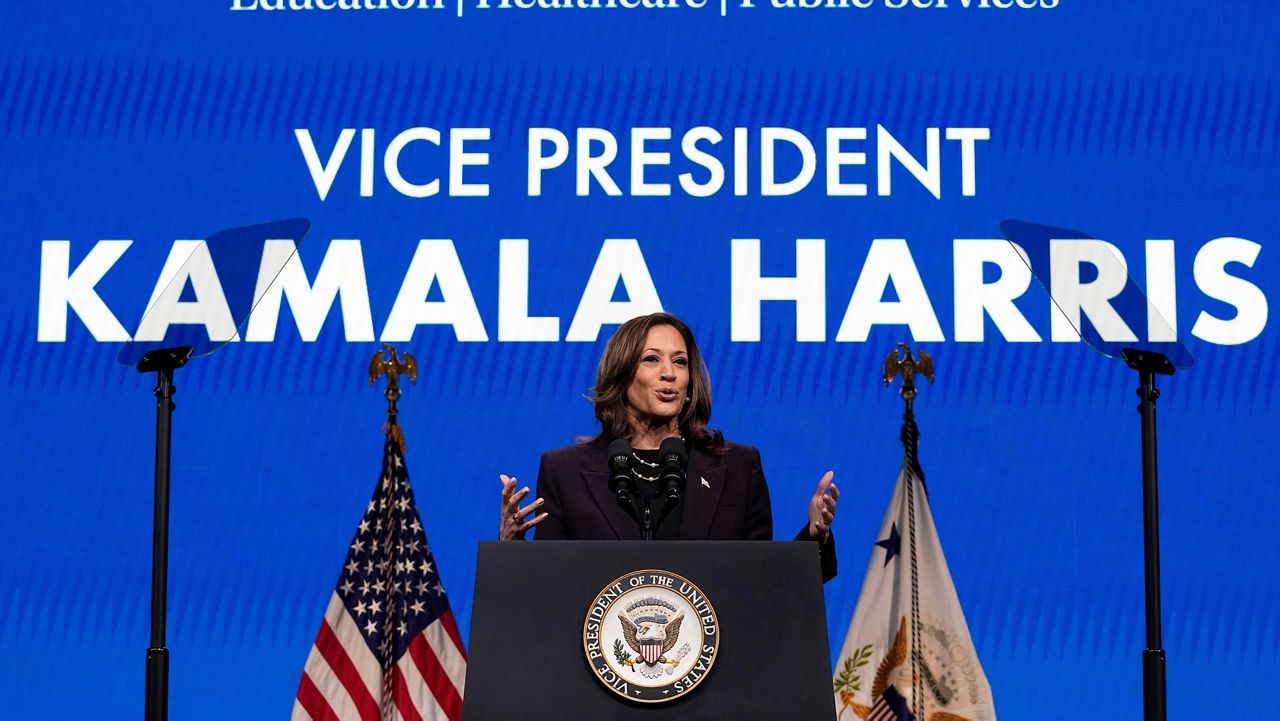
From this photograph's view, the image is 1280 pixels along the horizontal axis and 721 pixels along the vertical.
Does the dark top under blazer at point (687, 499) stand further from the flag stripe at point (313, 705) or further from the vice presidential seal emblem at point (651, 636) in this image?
the flag stripe at point (313, 705)

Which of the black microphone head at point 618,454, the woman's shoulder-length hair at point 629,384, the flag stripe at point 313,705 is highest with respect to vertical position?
the woman's shoulder-length hair at point 629,384

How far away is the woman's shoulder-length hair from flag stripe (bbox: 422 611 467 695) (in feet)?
3.87

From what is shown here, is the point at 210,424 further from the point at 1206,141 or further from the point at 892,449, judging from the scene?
the point at 1206,141

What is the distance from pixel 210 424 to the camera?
4320mm

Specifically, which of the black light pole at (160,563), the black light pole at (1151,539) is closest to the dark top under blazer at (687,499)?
the black light pole at (1151,539)

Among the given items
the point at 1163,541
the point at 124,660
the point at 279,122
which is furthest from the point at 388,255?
the point at 1163,541

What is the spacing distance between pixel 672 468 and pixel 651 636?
364 millimetres

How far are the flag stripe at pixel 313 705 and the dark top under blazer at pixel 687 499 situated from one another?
125 cm

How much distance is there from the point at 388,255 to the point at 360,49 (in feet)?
2.21

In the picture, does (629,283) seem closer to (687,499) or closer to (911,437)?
(911,437)

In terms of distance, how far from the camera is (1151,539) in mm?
2750

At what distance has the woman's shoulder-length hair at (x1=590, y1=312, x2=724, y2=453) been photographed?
307 centimetres

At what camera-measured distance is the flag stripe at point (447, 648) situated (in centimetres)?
397

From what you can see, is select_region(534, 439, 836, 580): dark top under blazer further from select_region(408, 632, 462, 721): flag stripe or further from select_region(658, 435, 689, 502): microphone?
select_region(408, 632, 462, 721): flag stripe
